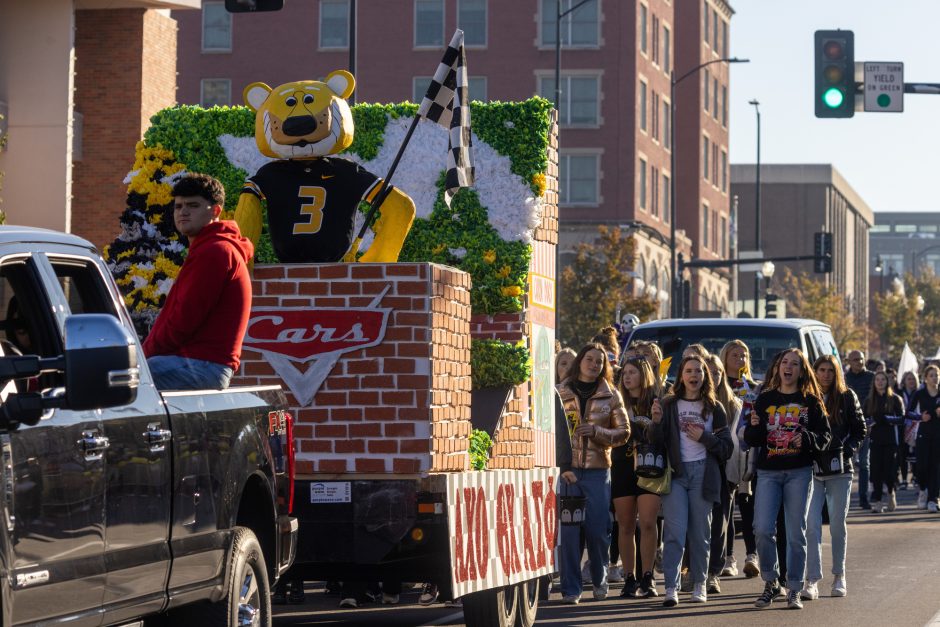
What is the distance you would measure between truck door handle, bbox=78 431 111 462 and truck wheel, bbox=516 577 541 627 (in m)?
5.66

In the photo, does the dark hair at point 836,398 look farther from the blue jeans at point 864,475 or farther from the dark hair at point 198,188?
the blue jeans at point 864,475

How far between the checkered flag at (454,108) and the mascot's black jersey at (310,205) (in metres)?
1.37

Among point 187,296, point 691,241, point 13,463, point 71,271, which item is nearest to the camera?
point 13,463

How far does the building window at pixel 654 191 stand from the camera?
73219 mm

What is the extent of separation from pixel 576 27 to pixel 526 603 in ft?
193

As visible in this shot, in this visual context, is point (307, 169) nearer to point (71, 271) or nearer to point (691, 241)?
point (71, 271)

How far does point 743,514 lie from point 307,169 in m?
6.36

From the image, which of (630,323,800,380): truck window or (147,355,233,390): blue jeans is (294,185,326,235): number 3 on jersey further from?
(630,323,800,380): truck window

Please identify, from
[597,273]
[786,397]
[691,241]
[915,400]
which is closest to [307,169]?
[786,397]

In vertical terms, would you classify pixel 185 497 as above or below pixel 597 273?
below

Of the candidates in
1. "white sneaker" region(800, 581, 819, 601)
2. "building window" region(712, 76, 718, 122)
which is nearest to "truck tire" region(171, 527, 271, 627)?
"white sneaker" region(800, 581, 819, 601)

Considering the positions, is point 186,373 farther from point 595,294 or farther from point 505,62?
point 505,62

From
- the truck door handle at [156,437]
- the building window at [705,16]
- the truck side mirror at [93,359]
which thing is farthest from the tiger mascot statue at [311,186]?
the building window at [705,16]

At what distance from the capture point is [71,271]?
6578mm
